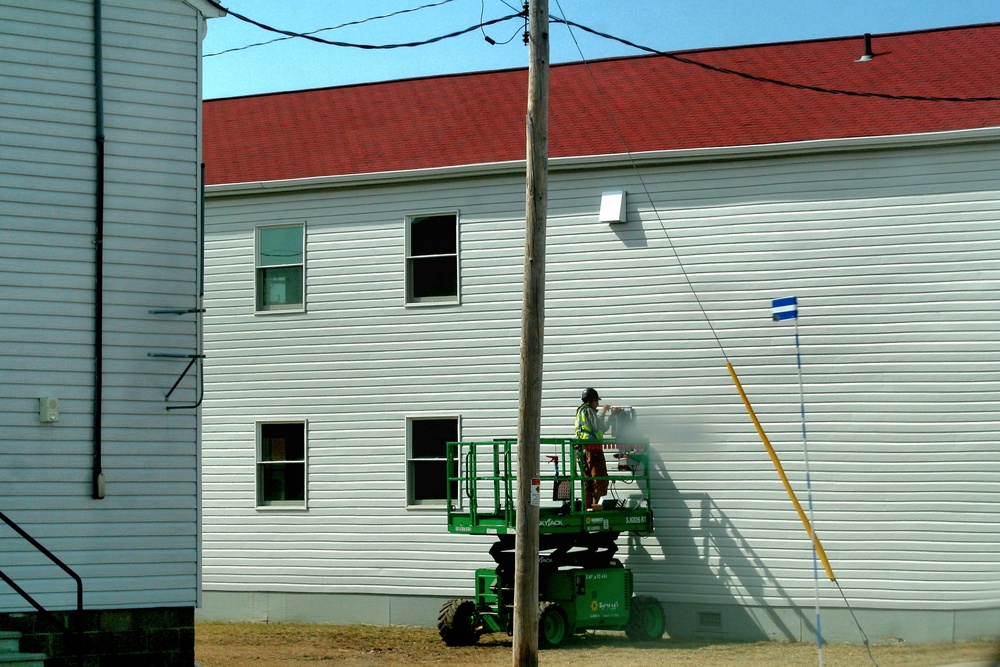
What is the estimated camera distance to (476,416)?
773 inches

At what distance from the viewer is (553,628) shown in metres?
17.1

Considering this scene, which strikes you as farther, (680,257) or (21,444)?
(680,257)

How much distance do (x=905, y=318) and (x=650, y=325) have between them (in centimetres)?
353

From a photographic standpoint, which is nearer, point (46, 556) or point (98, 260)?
point (46, 556)

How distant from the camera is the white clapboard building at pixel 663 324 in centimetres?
1705

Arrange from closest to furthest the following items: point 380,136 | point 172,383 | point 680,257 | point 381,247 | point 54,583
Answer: point 54,583, point 172,383, point 680,257, point 381,247, point 380,136

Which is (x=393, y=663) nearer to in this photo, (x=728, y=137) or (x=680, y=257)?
(x=680, y=257)

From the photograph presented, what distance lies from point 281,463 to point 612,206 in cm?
680

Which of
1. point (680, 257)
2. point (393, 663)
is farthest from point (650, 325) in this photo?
point (393, 663)

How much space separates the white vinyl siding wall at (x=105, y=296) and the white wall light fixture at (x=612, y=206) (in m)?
6.21

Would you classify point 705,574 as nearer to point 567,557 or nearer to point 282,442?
point 567,557

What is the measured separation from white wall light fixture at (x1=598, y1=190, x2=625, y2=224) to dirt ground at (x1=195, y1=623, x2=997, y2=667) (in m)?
5.98

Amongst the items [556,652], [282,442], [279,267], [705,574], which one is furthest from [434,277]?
[556,652]

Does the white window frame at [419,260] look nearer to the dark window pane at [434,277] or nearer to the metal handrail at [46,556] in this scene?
the dark window pane at [434,277]
